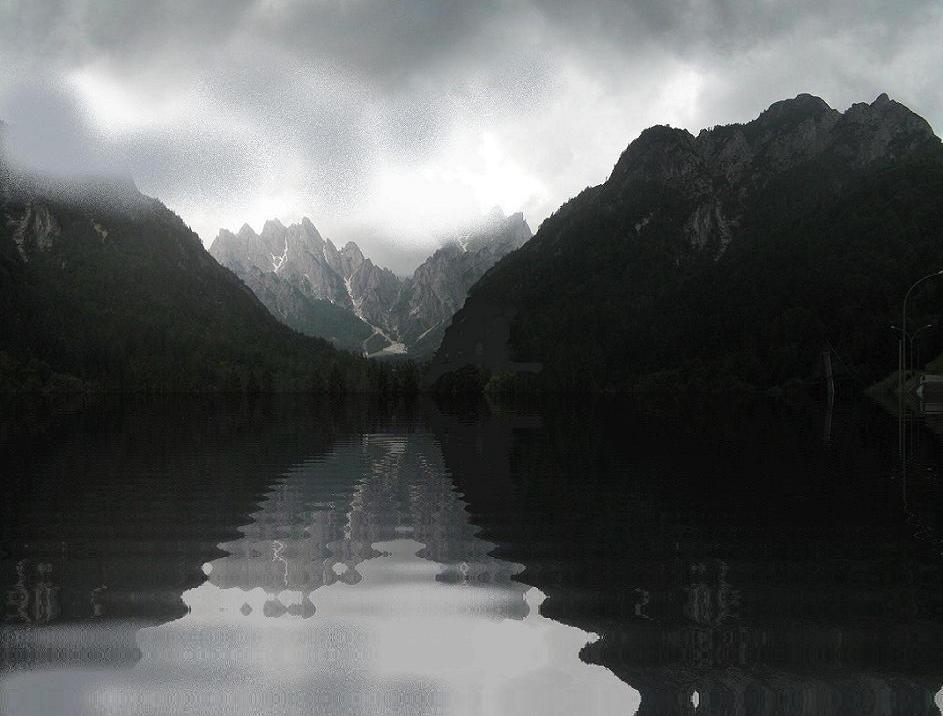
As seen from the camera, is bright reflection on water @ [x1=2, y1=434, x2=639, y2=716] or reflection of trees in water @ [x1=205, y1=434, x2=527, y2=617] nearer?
bright reflection on water @ [x1=2, y1=434, x2=639, y2=716]

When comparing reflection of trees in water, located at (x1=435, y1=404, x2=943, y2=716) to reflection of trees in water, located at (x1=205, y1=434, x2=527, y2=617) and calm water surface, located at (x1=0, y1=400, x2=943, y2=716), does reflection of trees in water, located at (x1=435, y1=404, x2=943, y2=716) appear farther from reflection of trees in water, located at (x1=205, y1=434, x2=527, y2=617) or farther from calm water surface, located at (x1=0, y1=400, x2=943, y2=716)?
reflection of trees in water, located at (x1=205, y1=434, x2=527, y2=617)

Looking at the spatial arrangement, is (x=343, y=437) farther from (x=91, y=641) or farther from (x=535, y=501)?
(x=91, y=641)

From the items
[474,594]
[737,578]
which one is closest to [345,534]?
[474,594]

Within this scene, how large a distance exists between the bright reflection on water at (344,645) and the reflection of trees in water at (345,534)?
65 millimetres

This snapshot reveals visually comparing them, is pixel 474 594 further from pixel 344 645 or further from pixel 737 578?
pixel 737 578

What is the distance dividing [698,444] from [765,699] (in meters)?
31.0

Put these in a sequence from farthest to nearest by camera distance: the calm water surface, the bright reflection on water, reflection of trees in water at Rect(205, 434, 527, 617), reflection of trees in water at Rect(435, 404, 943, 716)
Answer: reflection of trees in water at Rect(205, 434, 527, 617) → reflection of trees in water at Rect(435, 404, 943, 716) → the calm water surface → the bright reflection on water

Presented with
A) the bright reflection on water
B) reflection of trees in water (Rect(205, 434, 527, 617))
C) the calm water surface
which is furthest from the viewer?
reflection of trees in water (Rect(205, 434, 527, 617))

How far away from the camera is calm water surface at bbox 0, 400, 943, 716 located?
793 centimetres

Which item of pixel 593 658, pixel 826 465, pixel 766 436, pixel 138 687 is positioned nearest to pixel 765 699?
pixel 593 658

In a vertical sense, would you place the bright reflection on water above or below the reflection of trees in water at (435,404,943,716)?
below

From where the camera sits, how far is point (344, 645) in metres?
9.34

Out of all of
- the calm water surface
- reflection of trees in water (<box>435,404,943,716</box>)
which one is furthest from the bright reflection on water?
reflection of trees in water (<box>435,404,943,716</box>)

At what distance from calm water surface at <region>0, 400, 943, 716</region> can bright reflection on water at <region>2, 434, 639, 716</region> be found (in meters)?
0.04
